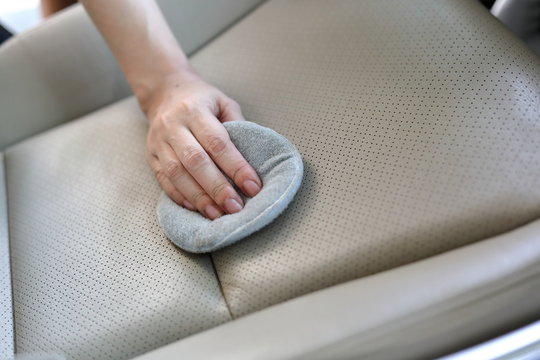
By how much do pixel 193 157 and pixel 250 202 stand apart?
0.12 m

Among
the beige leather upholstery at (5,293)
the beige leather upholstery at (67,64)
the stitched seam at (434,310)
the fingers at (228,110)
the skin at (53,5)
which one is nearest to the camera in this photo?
the stitched seam at (434,310)

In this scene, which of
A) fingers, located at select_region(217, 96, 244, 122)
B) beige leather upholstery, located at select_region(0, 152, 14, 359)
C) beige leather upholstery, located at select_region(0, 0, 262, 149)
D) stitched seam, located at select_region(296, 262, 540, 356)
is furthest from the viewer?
Answer: beige leather upholstery, located at select_region(0, 0, 262, 149)

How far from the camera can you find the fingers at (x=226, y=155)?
67cm

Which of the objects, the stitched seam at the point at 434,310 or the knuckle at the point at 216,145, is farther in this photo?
the knuckle at the point at 216,145

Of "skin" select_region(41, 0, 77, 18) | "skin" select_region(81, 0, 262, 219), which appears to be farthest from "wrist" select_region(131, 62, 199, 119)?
"skin" select_region(41, 0, 77, 18)

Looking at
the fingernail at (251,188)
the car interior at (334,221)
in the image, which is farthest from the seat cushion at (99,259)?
the fingernail at (251,188)

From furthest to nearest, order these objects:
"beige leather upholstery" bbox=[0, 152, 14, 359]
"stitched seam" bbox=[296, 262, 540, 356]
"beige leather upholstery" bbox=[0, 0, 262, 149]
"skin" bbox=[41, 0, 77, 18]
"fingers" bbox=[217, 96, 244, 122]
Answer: "skin" bbox=[41, 0, 77, 18], "beige leather upholstery" bbox=[0, 0, 262, 149], "fingers" bbox=[217, 96, 244, 122], "beige leather upholstery" bbox=[0, 152, 14, 359], "stitched seam" bbox=[296, 262, 540, 356]

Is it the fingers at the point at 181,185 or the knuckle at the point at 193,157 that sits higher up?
the knuckle at the point at 193,157

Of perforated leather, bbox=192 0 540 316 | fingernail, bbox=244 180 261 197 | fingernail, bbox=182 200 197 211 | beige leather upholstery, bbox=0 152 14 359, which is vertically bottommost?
beige leather upholstery, bbox=0 152 14 359

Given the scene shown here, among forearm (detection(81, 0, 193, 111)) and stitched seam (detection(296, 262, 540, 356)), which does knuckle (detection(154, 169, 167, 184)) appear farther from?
stitched seam (detection(296, 262, 540, 356))

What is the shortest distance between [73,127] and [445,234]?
2.17ft

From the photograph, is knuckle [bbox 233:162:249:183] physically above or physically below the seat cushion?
above

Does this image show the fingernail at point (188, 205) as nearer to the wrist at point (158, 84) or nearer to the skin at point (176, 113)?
the skin at point (176, 113)

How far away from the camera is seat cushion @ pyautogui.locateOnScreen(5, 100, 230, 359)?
636 millimetres
